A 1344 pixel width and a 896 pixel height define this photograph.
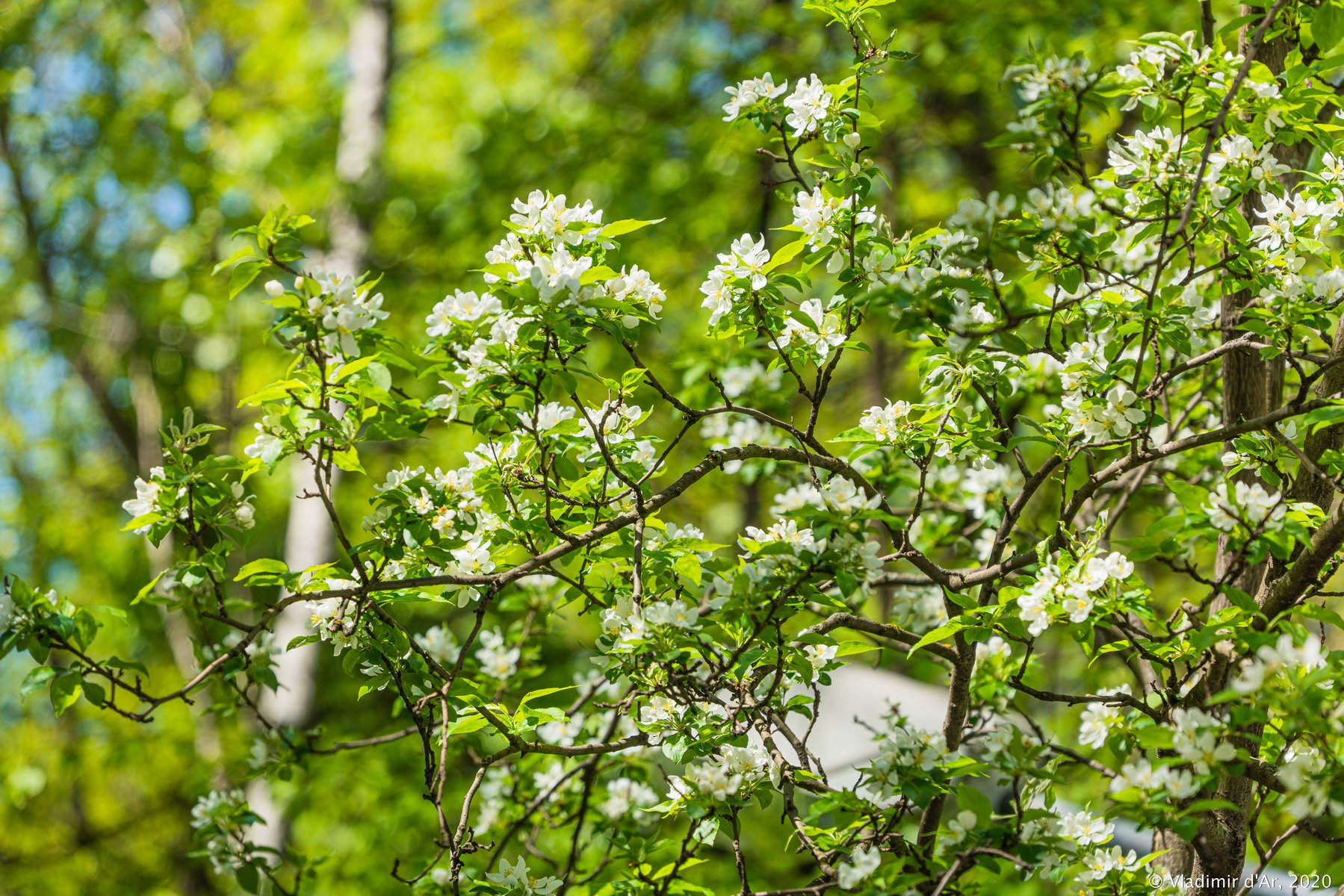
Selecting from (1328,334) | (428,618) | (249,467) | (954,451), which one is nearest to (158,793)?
(428,618)

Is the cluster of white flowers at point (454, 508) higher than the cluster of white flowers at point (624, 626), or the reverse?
the cluster of white flowers at point (454, 508)

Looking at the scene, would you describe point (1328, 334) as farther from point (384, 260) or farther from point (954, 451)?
point (384, 260)

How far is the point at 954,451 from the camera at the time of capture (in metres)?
1.82

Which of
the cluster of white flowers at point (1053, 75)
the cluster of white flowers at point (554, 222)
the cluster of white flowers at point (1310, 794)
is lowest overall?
the cluster of white flowers at point (1310, 794)

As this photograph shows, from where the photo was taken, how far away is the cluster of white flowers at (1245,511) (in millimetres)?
1395

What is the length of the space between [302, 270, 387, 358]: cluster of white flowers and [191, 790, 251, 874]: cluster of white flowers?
55.2 inches

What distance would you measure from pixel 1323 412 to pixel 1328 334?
1.58 ft

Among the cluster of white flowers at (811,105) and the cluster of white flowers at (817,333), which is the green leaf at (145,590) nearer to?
the cluster of white flowers at (817,333)

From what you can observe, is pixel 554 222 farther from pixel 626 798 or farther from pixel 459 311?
pixel 626 798

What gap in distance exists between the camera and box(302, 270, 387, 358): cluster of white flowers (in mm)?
1502

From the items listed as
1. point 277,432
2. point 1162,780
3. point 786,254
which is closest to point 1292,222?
point 786,254

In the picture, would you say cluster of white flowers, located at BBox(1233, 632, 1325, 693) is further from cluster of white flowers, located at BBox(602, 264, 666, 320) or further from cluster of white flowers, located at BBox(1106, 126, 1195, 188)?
cluster of white flowers, located at BBox(602, 264, 666, 320)

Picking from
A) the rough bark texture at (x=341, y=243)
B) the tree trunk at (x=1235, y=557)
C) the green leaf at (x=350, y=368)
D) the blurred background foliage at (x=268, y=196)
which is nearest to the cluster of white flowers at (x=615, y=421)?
the green leaf at (x=350, y=368)

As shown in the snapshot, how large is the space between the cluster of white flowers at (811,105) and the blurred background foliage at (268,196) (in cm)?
104
